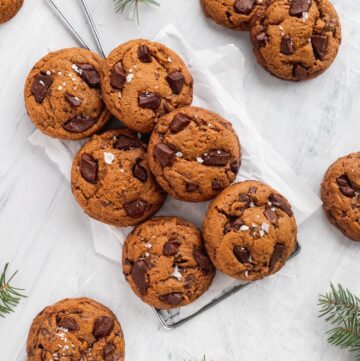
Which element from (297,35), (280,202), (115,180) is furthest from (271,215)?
(297,35)

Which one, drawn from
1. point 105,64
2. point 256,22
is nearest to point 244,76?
point 256,22

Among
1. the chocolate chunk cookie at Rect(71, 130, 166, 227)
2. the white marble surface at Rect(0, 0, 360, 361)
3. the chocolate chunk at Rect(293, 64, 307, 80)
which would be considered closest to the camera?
the chocolate chunk cookie at Rect(71, 130, 166, 227)

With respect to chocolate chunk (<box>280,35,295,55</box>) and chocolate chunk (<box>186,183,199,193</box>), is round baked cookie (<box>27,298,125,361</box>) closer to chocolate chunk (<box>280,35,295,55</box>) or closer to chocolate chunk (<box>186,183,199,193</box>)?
chocolate chunk (<box>186,183,199,193</box>)

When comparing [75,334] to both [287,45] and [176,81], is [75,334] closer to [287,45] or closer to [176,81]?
[176,81]

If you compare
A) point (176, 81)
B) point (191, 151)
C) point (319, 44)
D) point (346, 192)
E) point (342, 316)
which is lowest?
point (342, 316)

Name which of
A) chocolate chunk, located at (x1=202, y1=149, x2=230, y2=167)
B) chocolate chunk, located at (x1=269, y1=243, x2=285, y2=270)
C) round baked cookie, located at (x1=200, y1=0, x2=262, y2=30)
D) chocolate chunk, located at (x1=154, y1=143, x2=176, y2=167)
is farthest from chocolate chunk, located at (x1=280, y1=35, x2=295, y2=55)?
chocolate chunk, located at (x1=269, y1=243, x2=285, y2=270)
